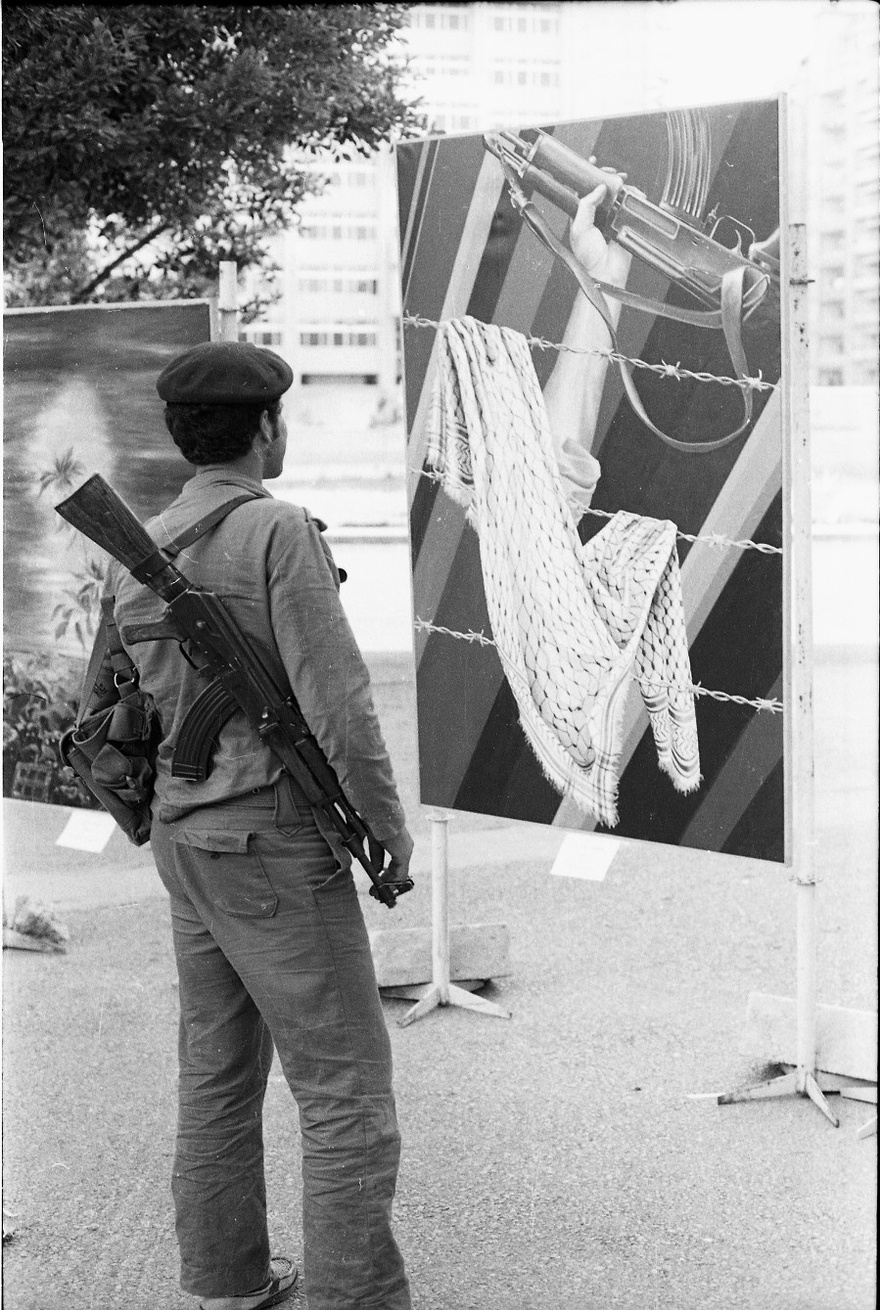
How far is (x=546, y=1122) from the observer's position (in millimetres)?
3621

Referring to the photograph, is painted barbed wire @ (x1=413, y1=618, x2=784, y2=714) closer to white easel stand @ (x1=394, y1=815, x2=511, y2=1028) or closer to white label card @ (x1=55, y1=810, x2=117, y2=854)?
white easel stand @ (x1=394, y1=815, x2=511, y2=1028)

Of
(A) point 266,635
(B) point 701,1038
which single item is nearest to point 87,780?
(A) point 266,635

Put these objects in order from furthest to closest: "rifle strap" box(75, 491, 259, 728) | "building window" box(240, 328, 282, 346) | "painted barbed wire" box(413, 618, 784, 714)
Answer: "building window" box(240, 328, 282, 346) < "painted barbed wire" box(413, 618, 784, 714) < "rifle strap" box(75, 491, 259, 728)

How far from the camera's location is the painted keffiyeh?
343cm

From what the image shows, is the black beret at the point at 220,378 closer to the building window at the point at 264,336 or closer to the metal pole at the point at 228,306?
the metal pole at the point at 228,306

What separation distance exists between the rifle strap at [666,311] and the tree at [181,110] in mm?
2551

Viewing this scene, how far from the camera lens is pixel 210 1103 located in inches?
108

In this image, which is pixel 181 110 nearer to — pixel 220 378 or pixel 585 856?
pixel 585 856

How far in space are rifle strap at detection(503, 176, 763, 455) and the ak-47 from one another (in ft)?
0.05

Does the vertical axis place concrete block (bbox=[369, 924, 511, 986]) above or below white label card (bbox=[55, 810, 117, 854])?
below

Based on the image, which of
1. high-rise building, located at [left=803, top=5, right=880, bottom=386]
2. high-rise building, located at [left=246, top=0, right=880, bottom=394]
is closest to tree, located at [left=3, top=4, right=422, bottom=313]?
high-rise building, located at [left=246, top=0, right=880, bottom=394]

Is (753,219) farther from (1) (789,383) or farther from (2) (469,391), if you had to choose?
(2) (469,391)

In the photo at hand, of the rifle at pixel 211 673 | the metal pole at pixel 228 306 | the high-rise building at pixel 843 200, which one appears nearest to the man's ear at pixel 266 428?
the rifle at pixel 211 673

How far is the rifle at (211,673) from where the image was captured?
8.01ft
